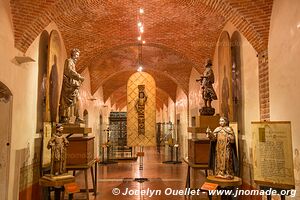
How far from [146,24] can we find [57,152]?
4.80 metres

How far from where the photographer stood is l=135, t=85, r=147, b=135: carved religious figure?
755 cm

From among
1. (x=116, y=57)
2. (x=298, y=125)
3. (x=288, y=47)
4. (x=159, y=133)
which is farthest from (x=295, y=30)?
(x=159, y=133)

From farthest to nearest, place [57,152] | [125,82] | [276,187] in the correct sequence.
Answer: [125,82] < [57,152] < [276,187]

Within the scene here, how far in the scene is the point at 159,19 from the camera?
26.9 feet

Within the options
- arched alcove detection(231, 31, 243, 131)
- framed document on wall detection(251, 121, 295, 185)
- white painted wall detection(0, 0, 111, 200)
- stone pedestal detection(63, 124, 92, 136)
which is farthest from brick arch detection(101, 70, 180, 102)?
framed document on wall detection(251, 121, 295, 185)

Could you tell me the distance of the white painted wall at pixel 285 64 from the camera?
4.09 meters

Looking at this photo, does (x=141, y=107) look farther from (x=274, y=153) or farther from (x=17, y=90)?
(x=274, y=153)

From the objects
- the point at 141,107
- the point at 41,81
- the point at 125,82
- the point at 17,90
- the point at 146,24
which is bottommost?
the point at 141,107

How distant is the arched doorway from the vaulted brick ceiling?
2.93 ft

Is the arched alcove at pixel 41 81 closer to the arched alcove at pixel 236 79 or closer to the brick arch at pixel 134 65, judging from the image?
the arched alcove at pixel 236 79

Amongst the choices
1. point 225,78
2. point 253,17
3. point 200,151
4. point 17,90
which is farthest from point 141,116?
point 253,17

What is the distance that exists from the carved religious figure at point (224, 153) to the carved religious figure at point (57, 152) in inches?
101

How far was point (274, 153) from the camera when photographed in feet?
12.6

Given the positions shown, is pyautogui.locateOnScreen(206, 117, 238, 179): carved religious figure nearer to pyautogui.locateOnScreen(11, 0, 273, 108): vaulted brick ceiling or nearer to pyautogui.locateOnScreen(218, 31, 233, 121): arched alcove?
pyautogui.locateOnScreen(218, 31, 233, 121): arched alcove
